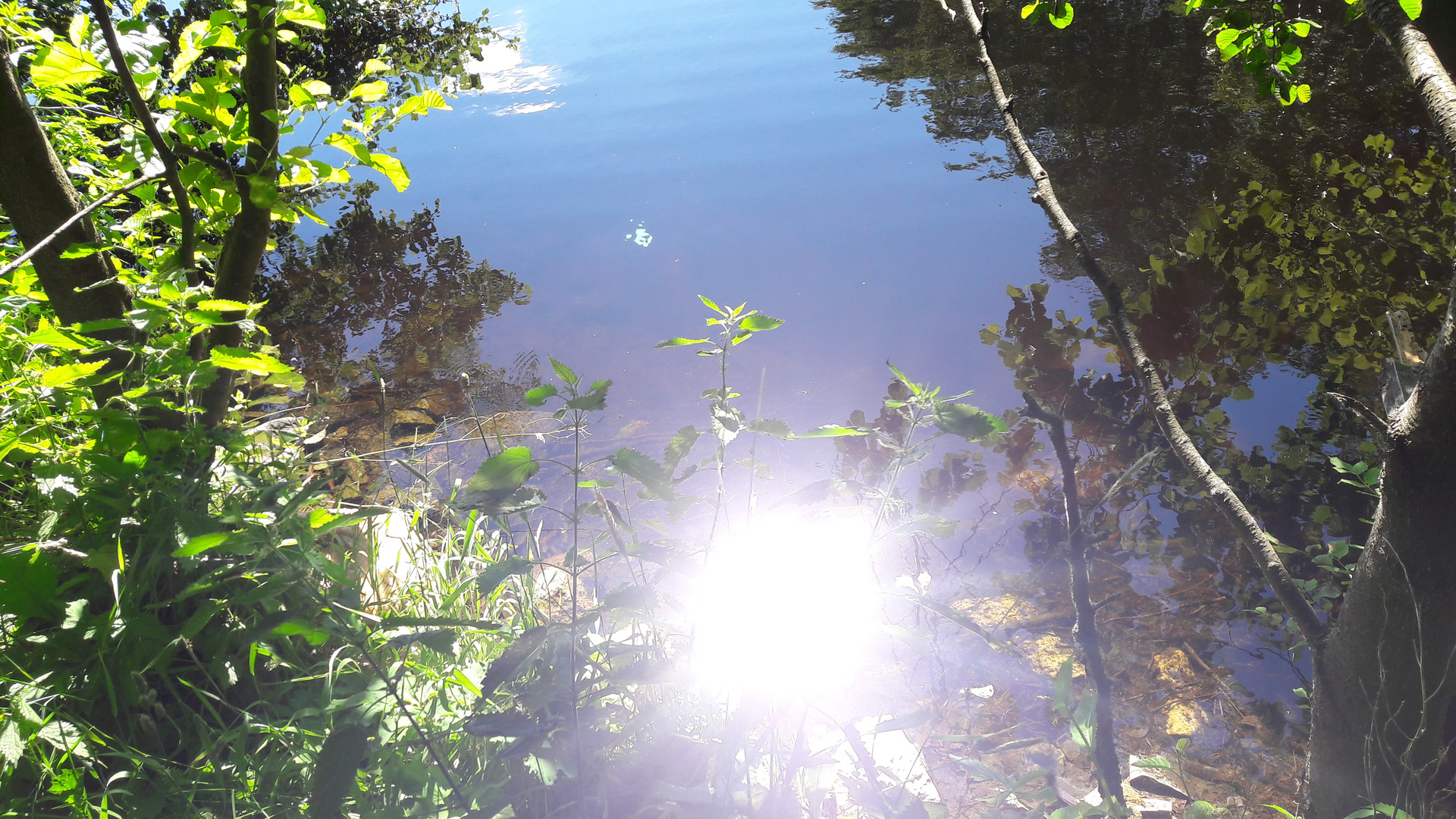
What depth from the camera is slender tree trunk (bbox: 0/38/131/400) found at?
129 cm

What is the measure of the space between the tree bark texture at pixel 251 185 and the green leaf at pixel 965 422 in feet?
4.00

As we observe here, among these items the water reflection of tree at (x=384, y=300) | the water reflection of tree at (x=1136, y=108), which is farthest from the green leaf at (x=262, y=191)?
the water reflection of tree at (x=1136, y=108)

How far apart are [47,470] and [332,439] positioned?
2099 mm

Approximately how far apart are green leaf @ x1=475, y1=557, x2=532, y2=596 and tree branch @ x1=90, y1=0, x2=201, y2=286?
770 millimetres

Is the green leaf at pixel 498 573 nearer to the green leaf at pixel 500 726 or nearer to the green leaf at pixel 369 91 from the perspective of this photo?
the green leaf at pixel 500 726

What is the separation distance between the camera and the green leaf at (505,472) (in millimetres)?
1108

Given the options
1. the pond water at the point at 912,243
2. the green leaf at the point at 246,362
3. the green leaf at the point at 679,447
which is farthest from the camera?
the pond water at the point at 912,243

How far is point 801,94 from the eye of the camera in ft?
20.7

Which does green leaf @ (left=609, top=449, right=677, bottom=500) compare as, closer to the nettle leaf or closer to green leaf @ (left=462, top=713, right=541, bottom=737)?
green leaf @ (left=462, top=713, right=541, bottom=737)

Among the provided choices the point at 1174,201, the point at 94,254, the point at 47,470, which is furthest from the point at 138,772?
the point at 1174,201

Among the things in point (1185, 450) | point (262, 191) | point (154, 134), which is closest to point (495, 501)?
point (262, 191)

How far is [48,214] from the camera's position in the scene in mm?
1347

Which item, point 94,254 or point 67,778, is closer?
point 67,778

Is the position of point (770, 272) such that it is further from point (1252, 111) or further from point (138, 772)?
point (138, 772)
